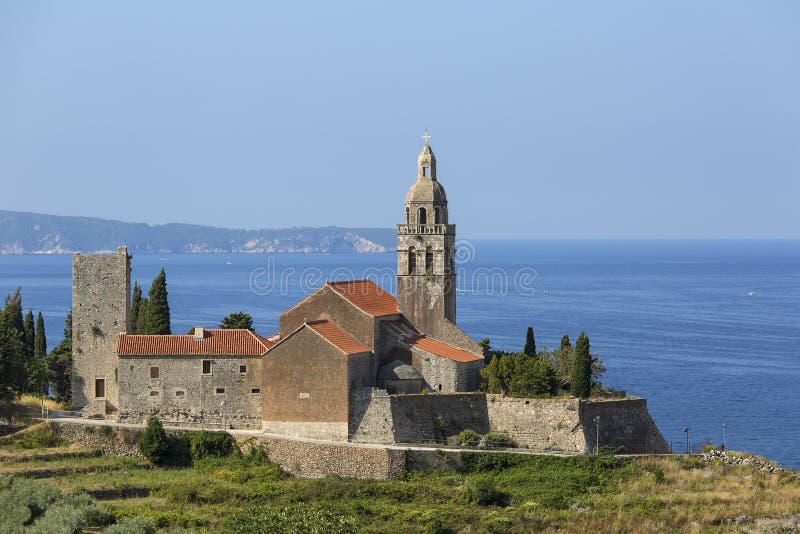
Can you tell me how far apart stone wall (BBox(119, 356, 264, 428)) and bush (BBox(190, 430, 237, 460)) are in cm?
153

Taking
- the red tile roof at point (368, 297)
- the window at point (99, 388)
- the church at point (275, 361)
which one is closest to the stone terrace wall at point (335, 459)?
the church at point (275, 361)

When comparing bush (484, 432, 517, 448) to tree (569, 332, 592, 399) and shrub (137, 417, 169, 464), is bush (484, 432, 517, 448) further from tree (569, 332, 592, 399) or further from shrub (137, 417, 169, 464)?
shrub (137, 417, 169, 464)

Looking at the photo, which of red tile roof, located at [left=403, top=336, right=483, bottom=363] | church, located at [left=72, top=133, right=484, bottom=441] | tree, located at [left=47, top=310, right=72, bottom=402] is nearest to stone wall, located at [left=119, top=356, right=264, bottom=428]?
church, located at [left=72, top=133, right=484, bottom=441]

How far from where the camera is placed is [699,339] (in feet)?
374

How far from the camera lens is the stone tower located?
5656 cm

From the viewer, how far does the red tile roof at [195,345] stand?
5422 centimetres

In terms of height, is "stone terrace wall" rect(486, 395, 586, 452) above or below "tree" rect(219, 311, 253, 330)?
below

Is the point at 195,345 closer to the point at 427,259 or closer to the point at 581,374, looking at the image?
the point at 427,259

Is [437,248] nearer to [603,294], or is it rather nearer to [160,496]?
[160,496]

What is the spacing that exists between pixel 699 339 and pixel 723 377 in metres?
24.1

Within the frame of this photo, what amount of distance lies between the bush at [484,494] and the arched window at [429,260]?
14.2 meters

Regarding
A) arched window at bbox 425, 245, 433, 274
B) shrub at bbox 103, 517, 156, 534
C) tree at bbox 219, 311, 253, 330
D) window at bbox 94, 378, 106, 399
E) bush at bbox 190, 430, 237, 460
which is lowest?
shrub at bbox 103, 517, 156, 534

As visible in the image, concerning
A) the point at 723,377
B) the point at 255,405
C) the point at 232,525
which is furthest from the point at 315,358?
the point at 723,377

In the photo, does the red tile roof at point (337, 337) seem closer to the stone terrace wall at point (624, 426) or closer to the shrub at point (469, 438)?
the shrub at point (469, 438)
